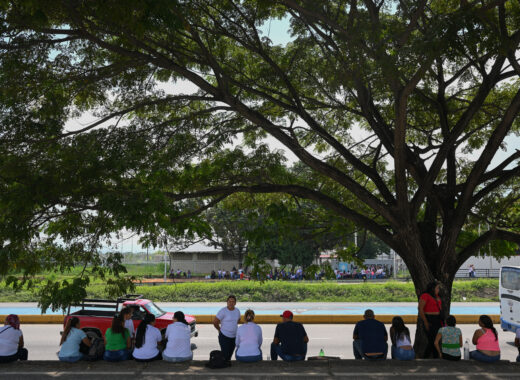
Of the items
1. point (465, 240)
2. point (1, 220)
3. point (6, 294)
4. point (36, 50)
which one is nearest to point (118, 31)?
point (36, 50)

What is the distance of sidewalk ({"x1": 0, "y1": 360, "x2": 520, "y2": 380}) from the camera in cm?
766

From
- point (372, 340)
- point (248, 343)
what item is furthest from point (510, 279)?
point (248, 343)

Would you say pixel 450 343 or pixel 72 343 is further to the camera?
pixel 72 343

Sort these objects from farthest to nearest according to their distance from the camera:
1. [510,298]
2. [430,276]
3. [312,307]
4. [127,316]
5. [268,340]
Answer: [312,307] → [268,340] → [510,298] → [430,276] → [127,316]

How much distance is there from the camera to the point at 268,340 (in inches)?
627

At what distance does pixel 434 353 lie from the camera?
9.23 metres

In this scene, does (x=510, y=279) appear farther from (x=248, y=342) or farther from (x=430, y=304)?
(x=248, y=342)

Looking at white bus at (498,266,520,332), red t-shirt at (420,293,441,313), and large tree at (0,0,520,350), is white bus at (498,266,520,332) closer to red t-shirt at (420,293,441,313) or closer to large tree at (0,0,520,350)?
large tree at (0,0,520,350)

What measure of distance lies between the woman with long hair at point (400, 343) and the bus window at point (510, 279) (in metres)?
8.43

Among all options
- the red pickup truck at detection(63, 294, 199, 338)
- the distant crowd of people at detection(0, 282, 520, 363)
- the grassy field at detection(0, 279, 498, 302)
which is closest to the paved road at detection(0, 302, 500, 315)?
the grassy field at detection(0, 279, 498, 302)

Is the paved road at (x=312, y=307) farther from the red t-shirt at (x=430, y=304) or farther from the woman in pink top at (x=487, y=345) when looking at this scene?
the woman in pink top at (x=487, y=345)

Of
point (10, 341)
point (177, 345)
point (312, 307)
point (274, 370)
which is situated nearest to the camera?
point (274, 370)

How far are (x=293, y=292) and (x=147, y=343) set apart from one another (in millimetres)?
19556

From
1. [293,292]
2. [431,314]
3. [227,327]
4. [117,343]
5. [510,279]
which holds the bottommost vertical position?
[293,292]
